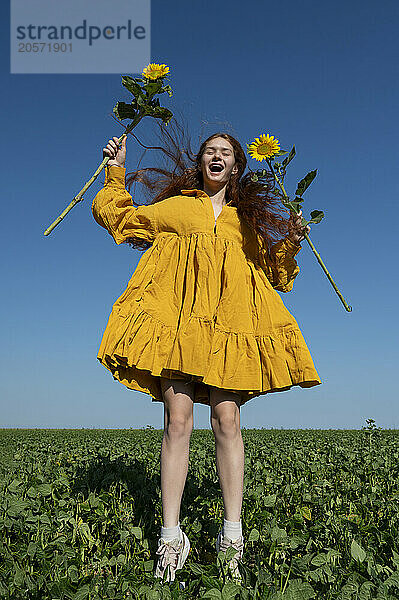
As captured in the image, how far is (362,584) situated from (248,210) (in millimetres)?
2105

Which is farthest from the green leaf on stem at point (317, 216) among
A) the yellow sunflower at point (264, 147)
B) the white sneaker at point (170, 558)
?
the white sneaker at point (170, 558)

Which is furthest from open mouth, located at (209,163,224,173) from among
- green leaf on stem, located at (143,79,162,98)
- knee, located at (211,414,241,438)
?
knee, located at (211,414,241,438)

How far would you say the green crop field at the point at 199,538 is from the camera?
2314 millimetres

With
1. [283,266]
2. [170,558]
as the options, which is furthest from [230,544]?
[283,266]

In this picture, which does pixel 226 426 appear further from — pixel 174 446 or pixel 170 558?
pixel 170 558

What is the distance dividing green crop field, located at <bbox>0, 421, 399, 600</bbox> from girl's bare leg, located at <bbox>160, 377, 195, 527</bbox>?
0.31 metres

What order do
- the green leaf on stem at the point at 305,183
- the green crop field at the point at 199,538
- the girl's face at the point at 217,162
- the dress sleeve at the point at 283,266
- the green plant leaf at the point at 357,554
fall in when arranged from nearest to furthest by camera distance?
1. the green crop field at the point at 199,538
2. the green plant leaf at the point at 357,554
3. the green leaf on stem at the point at 305,183
4. the dress sleeve at the point at 283,266
5. the girl's face at the point at 217,162

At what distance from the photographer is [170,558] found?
272cm

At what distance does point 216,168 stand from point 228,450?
1735 mm

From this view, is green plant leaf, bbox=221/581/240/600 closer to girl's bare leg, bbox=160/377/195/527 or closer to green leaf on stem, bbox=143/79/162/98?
girl's bare leg, bbox=160/377/195/527

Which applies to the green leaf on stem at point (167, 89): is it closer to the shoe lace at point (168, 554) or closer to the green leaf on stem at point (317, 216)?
the green leaf on stem at point (317, 216)

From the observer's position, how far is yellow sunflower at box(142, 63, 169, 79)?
3.30 meters

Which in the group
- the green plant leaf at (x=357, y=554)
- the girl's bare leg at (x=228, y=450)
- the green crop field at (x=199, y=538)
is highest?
the girl's bare leg at (x=228, y=450)

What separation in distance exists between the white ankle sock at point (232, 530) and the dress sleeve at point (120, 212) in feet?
5.60
